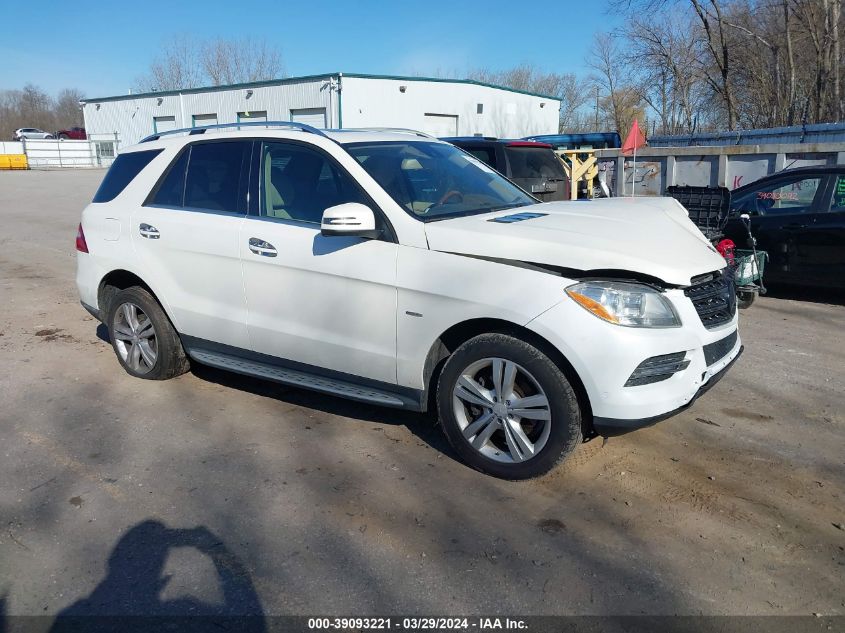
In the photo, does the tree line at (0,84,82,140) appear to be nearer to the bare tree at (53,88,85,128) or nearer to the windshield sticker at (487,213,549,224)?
the bare tree at (53,88,85,128)

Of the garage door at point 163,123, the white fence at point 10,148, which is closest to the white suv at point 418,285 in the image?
the garage door at point 163,123

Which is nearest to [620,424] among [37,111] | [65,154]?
[65,154]

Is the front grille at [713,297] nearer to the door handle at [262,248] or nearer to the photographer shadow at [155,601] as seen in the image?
the door handle at [262,248]

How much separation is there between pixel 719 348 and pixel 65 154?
5753 cm

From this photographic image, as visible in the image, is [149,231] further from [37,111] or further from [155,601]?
[37,111]

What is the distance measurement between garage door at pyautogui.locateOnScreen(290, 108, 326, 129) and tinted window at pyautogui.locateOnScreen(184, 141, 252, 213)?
93.6 feet

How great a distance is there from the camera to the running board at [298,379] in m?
4.17

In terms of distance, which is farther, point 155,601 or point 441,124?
point 441,124

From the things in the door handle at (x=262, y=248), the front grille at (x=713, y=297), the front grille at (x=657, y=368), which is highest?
the door handle at (x=262, y=248)

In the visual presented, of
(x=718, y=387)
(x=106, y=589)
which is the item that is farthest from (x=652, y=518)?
(x=106, y=589)

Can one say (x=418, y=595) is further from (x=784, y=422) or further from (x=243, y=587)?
(x=784, y=422)

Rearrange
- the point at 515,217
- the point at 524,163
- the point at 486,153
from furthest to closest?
the point at 524,163 < the point at 486,153 < the point at 515,217

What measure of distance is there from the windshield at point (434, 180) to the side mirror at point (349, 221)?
11.5 inches

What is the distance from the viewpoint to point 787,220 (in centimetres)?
812
